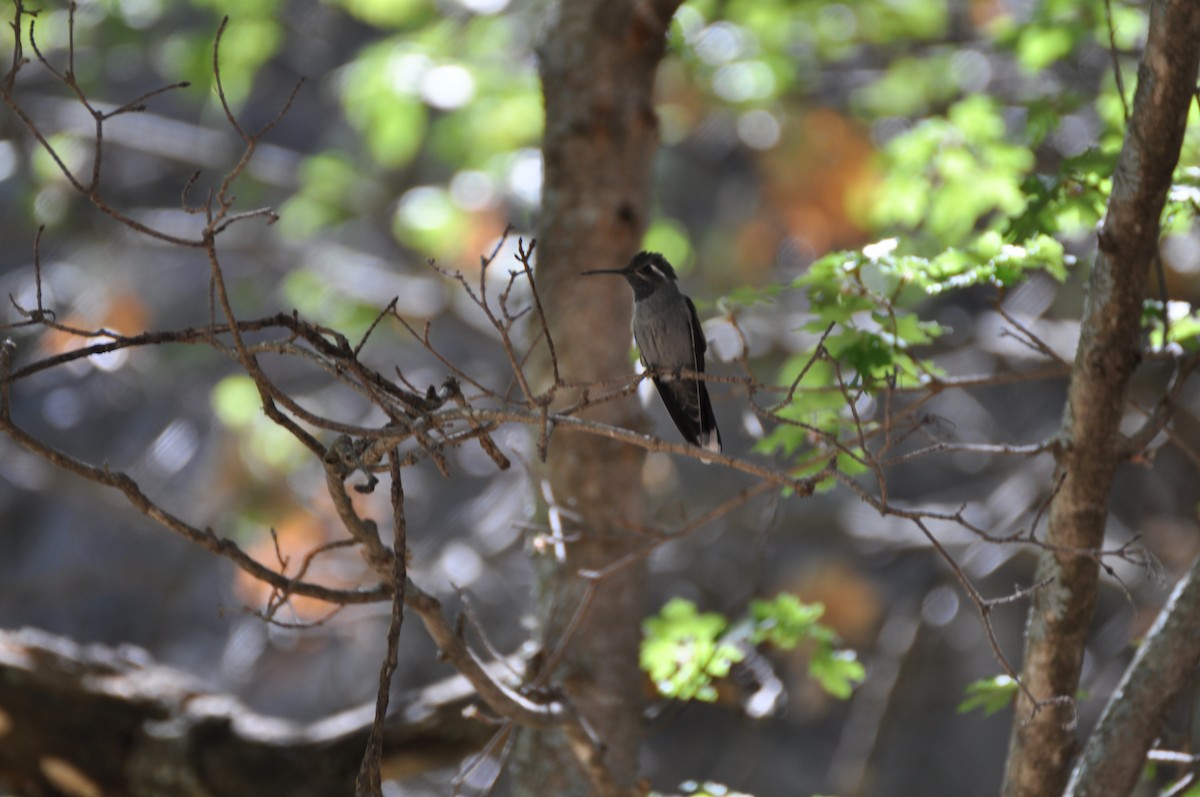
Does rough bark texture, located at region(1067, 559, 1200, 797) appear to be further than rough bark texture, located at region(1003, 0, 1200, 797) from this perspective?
Yes

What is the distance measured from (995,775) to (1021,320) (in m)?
5.01

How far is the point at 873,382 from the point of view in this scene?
2775mm

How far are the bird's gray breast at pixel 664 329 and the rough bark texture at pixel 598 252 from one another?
12.4 inches

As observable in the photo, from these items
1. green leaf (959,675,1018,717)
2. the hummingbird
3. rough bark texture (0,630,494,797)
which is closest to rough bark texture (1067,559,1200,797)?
green leaf (959,675,1018,717)

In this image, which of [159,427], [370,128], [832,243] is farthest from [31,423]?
[832,243]

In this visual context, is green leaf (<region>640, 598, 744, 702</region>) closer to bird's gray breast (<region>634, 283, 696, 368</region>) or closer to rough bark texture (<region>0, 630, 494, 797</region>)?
rough bark texture (<region>0, 630, 494, 797</region>)

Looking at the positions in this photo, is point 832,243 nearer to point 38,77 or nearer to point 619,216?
point 619,216

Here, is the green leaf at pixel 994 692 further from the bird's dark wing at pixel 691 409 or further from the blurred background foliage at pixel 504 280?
the bird's dark wing at pixel 691 409

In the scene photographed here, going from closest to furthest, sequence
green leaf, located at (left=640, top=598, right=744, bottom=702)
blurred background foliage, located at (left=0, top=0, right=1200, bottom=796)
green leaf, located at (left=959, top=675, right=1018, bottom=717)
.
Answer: green leaf, located at (left=959, top=675, right=1018, bottom=717)
green leaf, located at (left=640, top=598, right=744, bottom=702)
blurred background foliage, located at (left=0, top=0, right=1200, bottom=796)

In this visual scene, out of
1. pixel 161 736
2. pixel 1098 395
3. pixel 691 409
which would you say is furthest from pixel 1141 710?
pixel 161 736

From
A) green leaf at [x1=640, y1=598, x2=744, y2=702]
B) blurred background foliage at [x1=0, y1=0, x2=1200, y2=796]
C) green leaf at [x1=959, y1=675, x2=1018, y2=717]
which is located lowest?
green leaf at [x1=959, y1=675, x2=1018, y2=717]

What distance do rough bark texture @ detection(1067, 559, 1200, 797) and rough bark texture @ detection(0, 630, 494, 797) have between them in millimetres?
2068

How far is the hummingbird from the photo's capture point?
13.8 feet

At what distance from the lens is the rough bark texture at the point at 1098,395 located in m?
2.63
